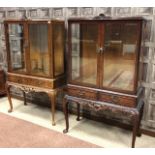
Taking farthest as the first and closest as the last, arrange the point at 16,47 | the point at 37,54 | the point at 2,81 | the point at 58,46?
the point at 2,81, the point at 16,47, the point at 37,54, the point at 58,46

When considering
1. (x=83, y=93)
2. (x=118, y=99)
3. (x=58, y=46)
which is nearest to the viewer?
(x=118, y=99)

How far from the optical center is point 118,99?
91.5 inches

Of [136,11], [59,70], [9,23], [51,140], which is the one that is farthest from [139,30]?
[9,23]

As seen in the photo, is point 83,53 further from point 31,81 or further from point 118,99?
point 31,81

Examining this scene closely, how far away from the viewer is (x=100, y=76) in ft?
7.88

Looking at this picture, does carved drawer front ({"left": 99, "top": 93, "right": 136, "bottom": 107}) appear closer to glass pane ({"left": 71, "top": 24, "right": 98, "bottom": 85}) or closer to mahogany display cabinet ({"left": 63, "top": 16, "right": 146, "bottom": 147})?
mahogany display cabinet ({"left": 63, "top": 16, "right": 146, "bottom": 147})

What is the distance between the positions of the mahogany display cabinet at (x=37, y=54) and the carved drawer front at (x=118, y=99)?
0.75m

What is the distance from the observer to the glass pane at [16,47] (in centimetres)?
299

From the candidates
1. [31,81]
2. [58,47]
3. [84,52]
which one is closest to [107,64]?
[84,52]

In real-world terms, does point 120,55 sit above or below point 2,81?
above

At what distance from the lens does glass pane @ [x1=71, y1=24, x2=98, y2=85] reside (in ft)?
8.02

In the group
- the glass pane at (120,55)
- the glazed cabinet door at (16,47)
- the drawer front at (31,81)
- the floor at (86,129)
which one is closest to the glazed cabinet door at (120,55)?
the glass pane at (120,55)

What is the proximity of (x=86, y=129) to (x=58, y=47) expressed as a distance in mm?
1194

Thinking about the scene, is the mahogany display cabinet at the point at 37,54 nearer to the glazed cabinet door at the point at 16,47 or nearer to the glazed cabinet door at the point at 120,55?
the glazed cabinet door at the point at 16,47
